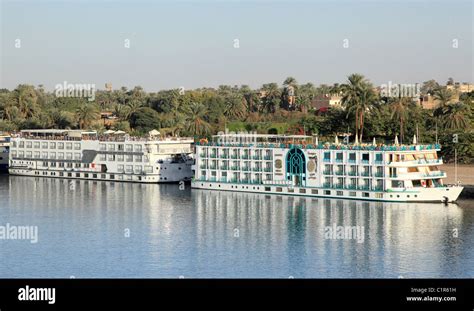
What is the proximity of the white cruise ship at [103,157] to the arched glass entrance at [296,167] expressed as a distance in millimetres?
14656

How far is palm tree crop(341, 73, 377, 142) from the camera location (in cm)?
9431

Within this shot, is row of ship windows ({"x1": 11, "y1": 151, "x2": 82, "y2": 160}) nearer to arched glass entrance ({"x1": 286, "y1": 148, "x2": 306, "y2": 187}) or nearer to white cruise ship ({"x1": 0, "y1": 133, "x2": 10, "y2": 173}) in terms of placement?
white cruise ship ({"x1": 0, "y1": 133, "x2": 10, "y2": 173})

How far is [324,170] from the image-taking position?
77.9m

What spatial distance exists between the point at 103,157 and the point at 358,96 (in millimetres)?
25996

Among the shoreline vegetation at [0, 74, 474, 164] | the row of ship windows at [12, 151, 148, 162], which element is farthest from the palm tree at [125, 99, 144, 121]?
the row of ship windows at [12, 151, 148, 162]

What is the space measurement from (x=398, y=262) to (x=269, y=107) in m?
96.1

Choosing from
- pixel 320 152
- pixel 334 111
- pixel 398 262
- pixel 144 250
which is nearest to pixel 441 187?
pixel 320 152

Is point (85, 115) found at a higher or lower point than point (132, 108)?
lower

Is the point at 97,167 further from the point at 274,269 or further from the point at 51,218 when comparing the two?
the point at 274,269

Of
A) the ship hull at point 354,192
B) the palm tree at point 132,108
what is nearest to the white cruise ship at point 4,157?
the palm tree at point 132,108

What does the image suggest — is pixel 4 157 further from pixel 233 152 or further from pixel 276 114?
pixel 276 114

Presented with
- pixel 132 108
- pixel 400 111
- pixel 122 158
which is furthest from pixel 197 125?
pixel 400 111

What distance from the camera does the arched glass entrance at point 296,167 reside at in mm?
79250

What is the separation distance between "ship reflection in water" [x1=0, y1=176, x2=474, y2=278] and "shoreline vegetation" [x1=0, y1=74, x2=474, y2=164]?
2117cm
